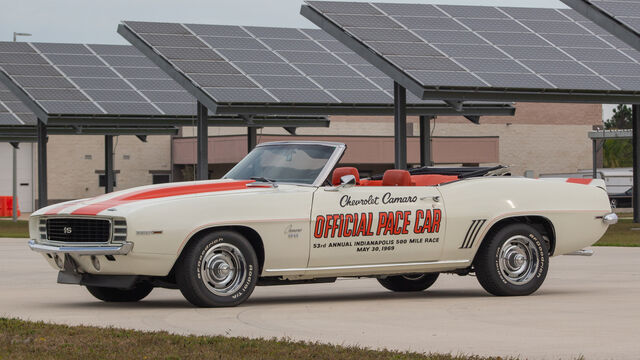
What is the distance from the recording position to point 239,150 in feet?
210

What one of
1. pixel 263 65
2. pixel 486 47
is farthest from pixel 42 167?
pixel 486 47

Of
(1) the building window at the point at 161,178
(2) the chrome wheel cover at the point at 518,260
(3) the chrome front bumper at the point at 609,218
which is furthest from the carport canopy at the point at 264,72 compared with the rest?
(1) the building window at the point at 161,178

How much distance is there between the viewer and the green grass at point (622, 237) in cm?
2494

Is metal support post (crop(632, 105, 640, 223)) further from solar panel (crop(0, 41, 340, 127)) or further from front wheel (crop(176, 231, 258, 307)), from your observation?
front wheel (crop(176, 231, 258, 307))

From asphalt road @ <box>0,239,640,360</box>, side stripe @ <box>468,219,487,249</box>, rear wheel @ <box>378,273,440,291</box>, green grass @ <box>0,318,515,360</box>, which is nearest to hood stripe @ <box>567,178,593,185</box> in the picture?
asphalt road @ <box>0,239,640,360</box>

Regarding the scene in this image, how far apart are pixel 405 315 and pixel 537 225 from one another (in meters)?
3.13

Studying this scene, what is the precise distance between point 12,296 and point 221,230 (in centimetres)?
300

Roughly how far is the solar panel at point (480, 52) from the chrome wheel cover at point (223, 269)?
16.1 metres

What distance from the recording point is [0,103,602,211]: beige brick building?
229 feet

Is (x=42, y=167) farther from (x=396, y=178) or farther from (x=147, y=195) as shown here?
(x=147, y=195)

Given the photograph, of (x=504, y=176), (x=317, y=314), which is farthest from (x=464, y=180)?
(x=317, y=314)

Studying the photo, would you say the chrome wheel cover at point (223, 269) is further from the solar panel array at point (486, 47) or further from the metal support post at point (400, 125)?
the metal support post at point (400, 125)

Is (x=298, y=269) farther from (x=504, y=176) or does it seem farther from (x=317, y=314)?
(x=504, y=176)

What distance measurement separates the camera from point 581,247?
44.0 ft
